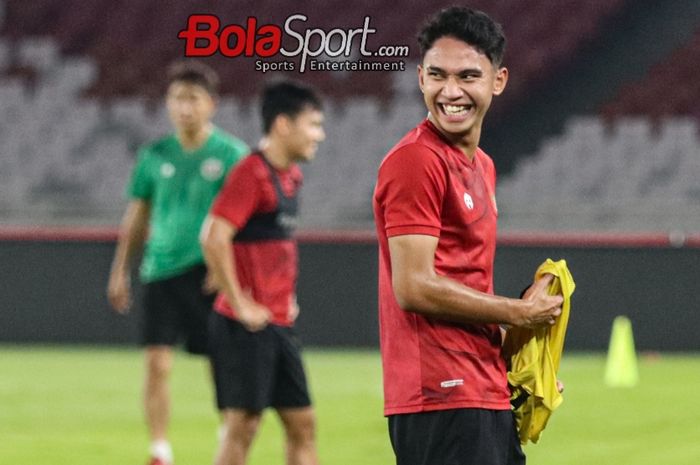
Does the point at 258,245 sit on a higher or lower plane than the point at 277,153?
lower

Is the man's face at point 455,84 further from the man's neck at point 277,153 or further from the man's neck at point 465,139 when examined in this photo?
the man's neck at point 277,153

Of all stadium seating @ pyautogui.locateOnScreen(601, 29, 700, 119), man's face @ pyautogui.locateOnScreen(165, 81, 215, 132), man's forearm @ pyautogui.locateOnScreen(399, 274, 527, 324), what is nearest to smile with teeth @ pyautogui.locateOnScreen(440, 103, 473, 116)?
man's forearm @ pyautogui.locateOnScreen(399, 274, 527, 324)

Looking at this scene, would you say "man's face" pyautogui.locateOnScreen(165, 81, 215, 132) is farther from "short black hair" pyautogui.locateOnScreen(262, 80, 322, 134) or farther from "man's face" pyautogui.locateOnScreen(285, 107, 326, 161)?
"man's face" pyautogui.locateOnScreen(285, 107, 326, 161)

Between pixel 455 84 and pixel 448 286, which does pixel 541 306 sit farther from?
pixel 455 84

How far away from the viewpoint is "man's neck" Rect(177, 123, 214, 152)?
8.65 metres

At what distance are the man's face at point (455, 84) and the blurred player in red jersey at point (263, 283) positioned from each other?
250 centimetres

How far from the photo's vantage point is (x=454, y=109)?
400 centimetres

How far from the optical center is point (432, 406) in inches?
156

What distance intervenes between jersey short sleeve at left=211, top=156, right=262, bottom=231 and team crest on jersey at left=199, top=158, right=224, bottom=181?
192 centimetres

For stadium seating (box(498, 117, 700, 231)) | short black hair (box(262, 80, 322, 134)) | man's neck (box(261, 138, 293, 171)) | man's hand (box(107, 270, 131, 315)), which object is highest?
stadium seating (box(498, 117, 700, 231))

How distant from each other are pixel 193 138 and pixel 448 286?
5.01 meters

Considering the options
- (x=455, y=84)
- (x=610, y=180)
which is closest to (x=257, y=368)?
(x=455, y=84)

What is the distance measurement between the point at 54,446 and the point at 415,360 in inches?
210

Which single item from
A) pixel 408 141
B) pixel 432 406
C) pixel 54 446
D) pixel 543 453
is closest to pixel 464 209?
pixel 408 141
